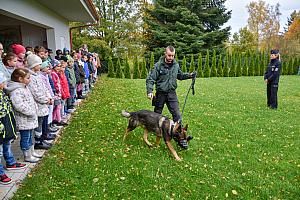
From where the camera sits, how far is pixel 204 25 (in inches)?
1032

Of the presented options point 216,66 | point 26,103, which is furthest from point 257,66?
point 26,103

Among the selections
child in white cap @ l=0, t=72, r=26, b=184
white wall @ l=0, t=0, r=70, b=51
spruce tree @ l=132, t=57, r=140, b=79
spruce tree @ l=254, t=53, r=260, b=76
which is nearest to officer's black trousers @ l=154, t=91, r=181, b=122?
child in white cap @ l=0, t=72, r=26, b=184

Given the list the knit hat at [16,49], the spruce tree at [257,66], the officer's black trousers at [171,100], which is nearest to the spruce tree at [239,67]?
the spruce tree at [257,66]

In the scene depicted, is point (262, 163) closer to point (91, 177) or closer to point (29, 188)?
point (91, 177)

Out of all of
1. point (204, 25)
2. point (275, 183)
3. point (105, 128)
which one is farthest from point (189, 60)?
point (275, 183)

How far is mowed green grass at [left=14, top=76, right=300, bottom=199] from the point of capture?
11.7 feet

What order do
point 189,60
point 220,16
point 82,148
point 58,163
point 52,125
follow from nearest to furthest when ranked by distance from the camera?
point 58,163 → point 82,148 → point 52,125 → point 189,60 → point 220,16

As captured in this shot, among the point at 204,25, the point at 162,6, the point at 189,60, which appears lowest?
the point at 189,60

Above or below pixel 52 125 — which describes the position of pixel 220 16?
above

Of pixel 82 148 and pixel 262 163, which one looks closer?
pixel 262 163

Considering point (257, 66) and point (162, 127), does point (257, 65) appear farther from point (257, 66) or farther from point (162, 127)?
point (162, 127)

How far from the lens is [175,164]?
432 cm

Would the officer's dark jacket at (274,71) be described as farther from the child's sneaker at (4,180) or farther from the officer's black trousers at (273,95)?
the child's sneaker at (4,180)

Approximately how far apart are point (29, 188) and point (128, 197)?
1.29 metres
